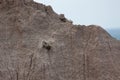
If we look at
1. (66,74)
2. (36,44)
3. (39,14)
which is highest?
(39,14)

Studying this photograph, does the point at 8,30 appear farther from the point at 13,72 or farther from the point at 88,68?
the point at 88,68

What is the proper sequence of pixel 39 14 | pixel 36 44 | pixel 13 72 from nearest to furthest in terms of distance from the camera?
1. pixel 13 72
2. pixel 36 44
3. pixel 39 14

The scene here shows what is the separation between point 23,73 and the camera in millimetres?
17891

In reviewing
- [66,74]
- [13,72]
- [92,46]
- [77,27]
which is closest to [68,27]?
[77,27]

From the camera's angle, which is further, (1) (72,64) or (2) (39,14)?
(2) (39,14)

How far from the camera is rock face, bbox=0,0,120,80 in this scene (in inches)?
717

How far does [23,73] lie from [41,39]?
241 cm

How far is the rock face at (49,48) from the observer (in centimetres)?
1822

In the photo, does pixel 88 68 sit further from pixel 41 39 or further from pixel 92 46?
pixel 41 39

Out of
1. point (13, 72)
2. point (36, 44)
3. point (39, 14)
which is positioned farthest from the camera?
point (39, 14)

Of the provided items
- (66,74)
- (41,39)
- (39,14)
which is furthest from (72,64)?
(39,14)

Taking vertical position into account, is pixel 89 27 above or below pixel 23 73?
above

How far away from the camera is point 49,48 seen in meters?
19.1

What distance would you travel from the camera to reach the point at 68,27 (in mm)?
20359
